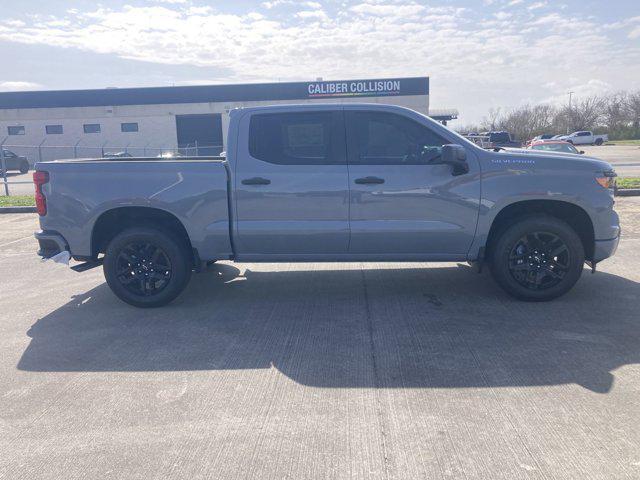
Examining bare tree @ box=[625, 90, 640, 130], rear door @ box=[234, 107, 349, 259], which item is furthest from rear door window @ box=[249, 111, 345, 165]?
bare tree @ box=[625, 90, 640, 130]

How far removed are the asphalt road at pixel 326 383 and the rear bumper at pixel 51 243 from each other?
646 mm

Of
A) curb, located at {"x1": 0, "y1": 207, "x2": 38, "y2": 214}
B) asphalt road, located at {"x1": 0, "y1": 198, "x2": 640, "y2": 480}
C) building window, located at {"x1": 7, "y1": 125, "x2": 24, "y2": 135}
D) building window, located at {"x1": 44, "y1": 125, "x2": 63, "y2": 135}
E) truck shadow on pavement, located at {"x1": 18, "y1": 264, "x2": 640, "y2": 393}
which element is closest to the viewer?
asphalt road, located at {"x1": 0, "y1": 198, "x2": 640, "y2": 480}

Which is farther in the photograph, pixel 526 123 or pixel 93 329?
pixel 526 123

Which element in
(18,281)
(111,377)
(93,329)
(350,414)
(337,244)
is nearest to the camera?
(350,414)

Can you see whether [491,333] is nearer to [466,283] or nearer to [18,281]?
[466,283]

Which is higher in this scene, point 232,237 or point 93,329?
point 232,237

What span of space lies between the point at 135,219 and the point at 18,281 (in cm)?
247

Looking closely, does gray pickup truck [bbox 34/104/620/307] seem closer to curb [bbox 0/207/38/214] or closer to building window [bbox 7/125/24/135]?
curb [bbox 0/207/38/214]

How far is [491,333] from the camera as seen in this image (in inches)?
189

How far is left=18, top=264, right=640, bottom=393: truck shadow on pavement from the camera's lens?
4.10 m

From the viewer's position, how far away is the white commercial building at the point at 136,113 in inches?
1558

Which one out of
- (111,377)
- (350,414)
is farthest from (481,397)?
(111,377)

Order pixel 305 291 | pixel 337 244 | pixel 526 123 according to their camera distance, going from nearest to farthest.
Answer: pixel 337 244
pixel 305 291
pixel 526 123

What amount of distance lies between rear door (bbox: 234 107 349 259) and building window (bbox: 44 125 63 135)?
42.6 m
